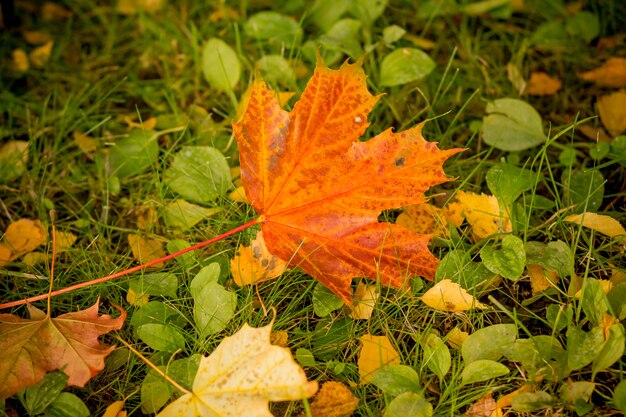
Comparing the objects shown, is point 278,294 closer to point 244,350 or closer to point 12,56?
point 244,350

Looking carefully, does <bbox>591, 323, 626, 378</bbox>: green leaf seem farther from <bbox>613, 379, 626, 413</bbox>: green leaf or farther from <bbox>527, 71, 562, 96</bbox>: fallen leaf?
<bbox>527, 71, 562, 96</bbox>: fallen leaf

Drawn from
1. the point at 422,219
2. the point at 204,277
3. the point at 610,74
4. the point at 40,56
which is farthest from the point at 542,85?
the point at 40,56

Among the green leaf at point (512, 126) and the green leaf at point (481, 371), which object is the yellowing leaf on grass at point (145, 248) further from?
the green leaf at point (512, 126)

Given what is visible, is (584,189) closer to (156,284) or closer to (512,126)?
(512,126)

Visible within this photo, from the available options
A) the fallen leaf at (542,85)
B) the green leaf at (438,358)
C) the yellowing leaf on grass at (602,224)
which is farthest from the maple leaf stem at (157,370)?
the fallen leaf at (542,85)

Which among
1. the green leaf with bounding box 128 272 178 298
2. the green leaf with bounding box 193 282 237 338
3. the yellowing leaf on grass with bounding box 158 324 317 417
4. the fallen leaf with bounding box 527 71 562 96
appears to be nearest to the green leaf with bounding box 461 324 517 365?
the yellowing leaf on grass with bounding box 158 324 317 417

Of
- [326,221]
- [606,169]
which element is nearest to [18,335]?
[326,221]
